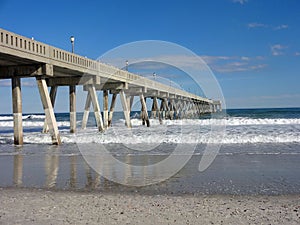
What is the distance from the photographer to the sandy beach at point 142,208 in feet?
16.1

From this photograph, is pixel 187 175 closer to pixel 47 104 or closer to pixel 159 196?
pixel 159 196

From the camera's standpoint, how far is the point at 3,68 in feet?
57.4

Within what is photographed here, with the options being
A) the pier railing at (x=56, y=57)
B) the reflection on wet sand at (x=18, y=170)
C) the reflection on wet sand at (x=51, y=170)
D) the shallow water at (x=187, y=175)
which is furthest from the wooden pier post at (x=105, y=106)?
the shallow water at (x=187, y=175)

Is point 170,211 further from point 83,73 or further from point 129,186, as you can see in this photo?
point 83,73

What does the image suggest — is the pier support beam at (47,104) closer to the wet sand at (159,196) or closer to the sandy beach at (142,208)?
the wet sand at (159,196)

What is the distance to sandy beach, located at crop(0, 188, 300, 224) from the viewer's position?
492 centimetres

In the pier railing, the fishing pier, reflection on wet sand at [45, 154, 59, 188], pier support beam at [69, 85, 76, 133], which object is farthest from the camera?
pier support beam at [69, 85, 76, 133]

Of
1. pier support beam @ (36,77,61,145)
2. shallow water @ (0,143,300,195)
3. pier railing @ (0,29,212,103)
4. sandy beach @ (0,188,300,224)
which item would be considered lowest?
shallow water @ (0,143,300,195)

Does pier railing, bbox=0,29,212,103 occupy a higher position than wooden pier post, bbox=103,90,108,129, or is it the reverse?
pier railing, bbox=0,29,212,103

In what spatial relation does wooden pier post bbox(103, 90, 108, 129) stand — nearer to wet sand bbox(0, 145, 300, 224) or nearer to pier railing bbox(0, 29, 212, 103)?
pier railing bbox(0, 29, 212, 103)

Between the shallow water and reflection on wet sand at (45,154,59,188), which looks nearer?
the shallow water

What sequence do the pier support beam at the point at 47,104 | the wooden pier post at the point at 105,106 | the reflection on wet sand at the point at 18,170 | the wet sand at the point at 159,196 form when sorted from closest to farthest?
the wet sand at the point at 159,196 → the reflection on wet sand at the point at 18,170 → the pier support beam at the point at 47,104 → the wooden pier post at the point at 105,106

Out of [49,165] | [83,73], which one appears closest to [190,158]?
[49,165]

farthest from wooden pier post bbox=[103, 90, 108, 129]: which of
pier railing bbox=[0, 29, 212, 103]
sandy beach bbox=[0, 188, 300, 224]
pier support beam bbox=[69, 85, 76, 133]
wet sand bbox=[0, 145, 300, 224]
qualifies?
sandy beach bbox=[0, 188, 300, 224]
